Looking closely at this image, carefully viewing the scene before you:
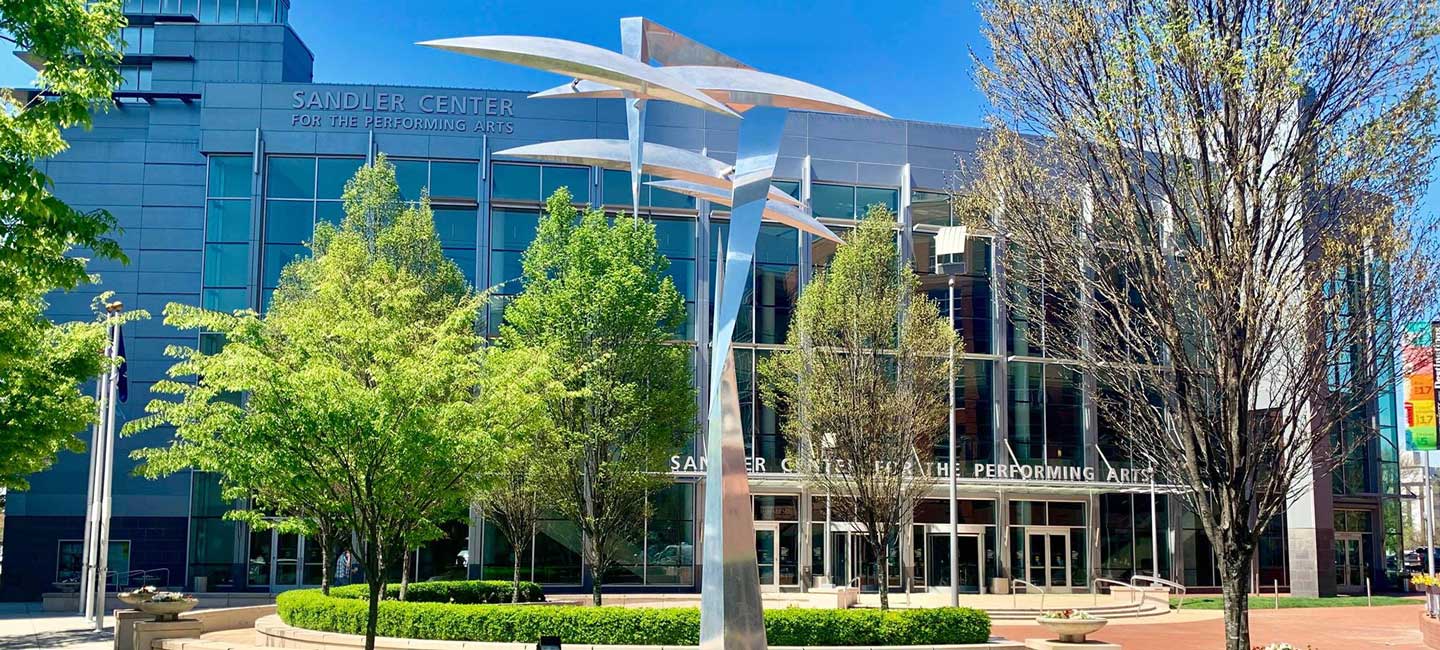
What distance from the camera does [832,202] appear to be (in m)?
43.6

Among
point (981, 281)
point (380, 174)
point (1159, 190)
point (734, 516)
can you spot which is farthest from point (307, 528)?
point (981, 281)

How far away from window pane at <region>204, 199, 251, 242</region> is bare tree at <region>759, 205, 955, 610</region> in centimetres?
1928

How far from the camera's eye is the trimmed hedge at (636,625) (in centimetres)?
1988

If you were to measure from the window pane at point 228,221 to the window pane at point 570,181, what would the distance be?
9856 millimetres

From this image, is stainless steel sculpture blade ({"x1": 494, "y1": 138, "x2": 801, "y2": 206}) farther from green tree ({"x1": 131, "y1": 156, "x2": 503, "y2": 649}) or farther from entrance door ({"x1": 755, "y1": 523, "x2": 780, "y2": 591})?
entrance door ({"x1": 755, "y1": 523, "x2": 780, "y2": 591})

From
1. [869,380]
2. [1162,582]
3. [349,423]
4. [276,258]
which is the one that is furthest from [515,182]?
[349,423]

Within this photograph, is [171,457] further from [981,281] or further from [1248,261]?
[981,281]

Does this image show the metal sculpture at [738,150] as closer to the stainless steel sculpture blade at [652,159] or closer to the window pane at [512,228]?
the stainless steel sculpture blade at [652,159]

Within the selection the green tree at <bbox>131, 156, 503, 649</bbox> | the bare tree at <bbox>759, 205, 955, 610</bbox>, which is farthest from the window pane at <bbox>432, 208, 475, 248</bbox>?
the green tree at <bbox>131, 156, 503, 649</bbox>

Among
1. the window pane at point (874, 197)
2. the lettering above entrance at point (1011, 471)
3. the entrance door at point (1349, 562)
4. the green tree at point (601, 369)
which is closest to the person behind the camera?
the green tree at point (601, 369)

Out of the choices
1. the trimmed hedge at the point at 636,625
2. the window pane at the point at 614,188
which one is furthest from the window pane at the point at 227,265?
the trimmed hedge at the point at 636,625

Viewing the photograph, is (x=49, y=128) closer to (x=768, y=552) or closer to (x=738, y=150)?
(x=738, y=150)

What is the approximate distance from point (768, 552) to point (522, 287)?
1218 centimetres

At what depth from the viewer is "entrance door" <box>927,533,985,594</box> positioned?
140 feet
